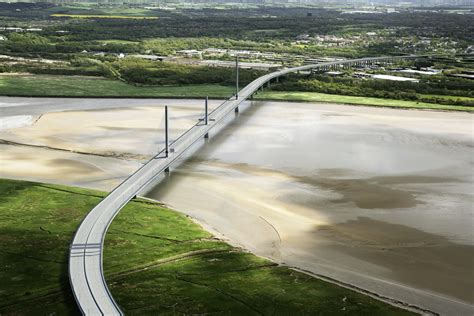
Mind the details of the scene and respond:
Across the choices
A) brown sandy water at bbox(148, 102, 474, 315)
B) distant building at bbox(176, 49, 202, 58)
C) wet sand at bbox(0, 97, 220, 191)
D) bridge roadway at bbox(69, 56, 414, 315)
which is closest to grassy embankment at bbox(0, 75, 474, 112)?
wet sand at bbox(0, 97, 220, 191)

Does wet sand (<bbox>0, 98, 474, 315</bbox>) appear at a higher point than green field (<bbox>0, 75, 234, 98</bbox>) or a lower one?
lower

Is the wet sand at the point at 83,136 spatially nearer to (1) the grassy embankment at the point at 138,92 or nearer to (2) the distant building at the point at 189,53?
(1) the grassy embankment at the point at 138,92

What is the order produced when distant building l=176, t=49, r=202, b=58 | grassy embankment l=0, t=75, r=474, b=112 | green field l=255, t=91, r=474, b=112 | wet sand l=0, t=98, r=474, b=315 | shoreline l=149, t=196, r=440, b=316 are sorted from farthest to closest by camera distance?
distant building l=176, t=49, r=202, b=58
grassy embankment l=0, t=75, r=474, b=112
green field l=255, t=91, r=474, b=112
wet sand l=0, t=98, r=474, b=315
shoreline l=149, t=196, r=440, b=316

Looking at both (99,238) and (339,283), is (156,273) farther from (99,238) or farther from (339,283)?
(339,283)

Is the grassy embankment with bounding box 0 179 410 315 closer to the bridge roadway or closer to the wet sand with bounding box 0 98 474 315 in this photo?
the bridge roadway

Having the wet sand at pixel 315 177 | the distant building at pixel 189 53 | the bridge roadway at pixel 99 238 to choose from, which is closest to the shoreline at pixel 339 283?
the wet sand at pixel 315 177

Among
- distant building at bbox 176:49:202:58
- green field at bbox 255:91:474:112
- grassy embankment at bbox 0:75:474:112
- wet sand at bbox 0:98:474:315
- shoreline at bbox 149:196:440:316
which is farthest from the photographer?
distant building at bbox 176:49:202:58

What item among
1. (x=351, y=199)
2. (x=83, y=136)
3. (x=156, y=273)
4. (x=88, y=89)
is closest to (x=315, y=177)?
(x=351, y=199)
